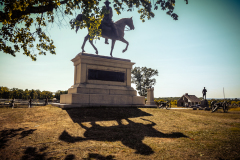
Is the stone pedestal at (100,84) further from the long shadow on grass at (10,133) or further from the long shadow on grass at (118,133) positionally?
the long shadow on grass at (10,133)

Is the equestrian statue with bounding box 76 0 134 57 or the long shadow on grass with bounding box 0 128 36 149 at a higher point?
the equestrian statue with bounding box 76 0 134 57

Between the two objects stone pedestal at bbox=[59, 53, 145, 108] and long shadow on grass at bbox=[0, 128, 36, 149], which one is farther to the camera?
stone pedestal at bbox=[59, 53, 145, 108]

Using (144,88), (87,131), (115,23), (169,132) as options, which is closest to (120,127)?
(87,131)

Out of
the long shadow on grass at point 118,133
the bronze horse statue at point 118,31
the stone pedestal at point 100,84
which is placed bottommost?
the long shadow on grass at point 118,133

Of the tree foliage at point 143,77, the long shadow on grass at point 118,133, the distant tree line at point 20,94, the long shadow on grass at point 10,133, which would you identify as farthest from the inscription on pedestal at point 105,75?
the distant tree line at point 20,94

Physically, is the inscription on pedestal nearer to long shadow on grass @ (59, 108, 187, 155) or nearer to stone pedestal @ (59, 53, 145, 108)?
stone pedestal @ (59, 53, 145, 108)

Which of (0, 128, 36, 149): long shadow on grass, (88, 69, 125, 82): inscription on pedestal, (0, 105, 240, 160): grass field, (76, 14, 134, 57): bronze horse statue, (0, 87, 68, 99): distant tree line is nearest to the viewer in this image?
(0, 105, 240, 160): grass field

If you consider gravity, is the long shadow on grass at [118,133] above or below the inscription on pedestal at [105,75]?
below

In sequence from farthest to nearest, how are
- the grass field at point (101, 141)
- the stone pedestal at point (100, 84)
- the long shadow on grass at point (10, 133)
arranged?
the stone pedestal at point (100, 84) → the long shadow on grass at point (10, 133) → the grass field at point (101, 141)

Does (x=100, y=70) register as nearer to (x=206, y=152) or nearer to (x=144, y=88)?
(x=206, y=152)

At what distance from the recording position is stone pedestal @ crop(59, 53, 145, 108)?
12.2m

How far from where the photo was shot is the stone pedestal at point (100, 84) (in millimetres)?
12219

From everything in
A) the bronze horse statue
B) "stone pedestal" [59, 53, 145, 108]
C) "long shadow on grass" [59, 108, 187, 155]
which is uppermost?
the bronze horse statue

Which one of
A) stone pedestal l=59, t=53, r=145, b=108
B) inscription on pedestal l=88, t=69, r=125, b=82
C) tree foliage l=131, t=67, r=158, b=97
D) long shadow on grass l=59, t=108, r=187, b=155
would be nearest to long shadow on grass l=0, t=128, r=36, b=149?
long shadow on grass l=59, t=108, r=187, b=155
